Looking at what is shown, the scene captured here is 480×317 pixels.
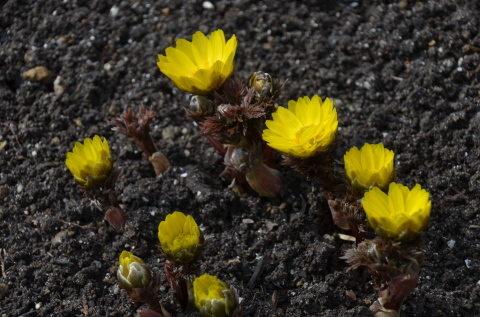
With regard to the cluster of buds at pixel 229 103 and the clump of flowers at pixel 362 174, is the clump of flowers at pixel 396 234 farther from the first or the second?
the cluster of buds at pixel 229 103

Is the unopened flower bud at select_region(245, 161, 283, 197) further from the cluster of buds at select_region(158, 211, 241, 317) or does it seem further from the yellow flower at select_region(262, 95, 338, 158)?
the cluster of buds at select_region(158, 211, 241, 317)

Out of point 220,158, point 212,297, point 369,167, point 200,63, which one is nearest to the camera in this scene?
point 212,297

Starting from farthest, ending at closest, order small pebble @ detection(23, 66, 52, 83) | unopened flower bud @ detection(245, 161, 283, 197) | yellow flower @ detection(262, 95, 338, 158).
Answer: small pebble @ detection(23, 66, 52, 83) → unopened flower bud @ detection(245, 161, 283, 197) → yellow flower @ detection(262, 95, 338, 158)

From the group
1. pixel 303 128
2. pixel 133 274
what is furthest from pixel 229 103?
pixel 133 274

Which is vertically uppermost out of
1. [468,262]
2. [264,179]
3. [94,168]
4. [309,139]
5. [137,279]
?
[309,139]

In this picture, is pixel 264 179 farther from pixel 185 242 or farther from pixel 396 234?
pixel 396 234

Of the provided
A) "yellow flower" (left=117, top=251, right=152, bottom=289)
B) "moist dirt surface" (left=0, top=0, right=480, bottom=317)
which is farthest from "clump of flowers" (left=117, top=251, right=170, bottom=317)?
"moist dirt surface" (left=0, top=0, right=480, bottom=317)
